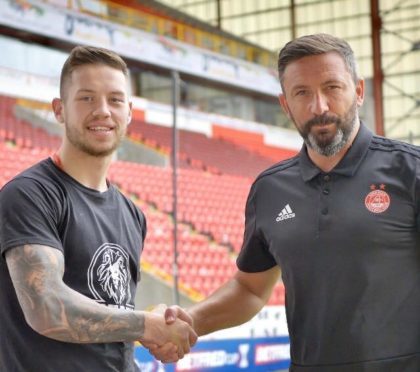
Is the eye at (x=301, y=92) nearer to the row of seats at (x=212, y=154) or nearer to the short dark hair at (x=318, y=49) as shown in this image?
the short dark hair at (x=318, y=49)

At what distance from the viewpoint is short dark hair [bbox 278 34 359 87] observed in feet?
7.60

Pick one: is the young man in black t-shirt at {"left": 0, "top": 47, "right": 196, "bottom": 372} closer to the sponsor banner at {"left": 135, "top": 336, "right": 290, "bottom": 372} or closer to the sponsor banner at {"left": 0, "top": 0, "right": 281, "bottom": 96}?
the sponsor banner at {"left": 135, "top": 336, "right": 290, "bottom": 372}

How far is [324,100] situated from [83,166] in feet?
2.63

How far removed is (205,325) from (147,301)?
420 centimetres

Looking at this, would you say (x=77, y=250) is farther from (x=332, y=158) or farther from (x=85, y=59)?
(x=332, y=158)

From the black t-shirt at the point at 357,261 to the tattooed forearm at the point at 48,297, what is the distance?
64 cm

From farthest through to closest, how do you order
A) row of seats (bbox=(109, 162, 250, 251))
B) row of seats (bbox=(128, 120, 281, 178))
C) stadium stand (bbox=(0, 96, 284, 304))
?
1. row of seats (bbox=(128, 120, 281, 178))
2. row of seats (bbox=(109, 162, 250, 251))
3. stadium stand (bbox=(0, 96, 284, 304))

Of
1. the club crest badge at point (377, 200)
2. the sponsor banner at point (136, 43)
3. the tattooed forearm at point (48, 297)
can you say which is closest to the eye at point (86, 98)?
the tattooed forearm at point (48, 297)

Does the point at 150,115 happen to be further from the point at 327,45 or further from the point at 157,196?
the point at 327,45

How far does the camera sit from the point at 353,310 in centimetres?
224

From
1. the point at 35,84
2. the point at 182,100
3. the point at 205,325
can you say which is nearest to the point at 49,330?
the point at 205,325

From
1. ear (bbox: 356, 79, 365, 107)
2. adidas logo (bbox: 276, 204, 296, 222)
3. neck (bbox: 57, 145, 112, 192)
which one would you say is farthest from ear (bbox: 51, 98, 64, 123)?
ear (bbox: 356, 79, 365, 107)

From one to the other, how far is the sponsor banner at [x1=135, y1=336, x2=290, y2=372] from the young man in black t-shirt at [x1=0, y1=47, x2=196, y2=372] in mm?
4004

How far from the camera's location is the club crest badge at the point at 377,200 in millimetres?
2252
